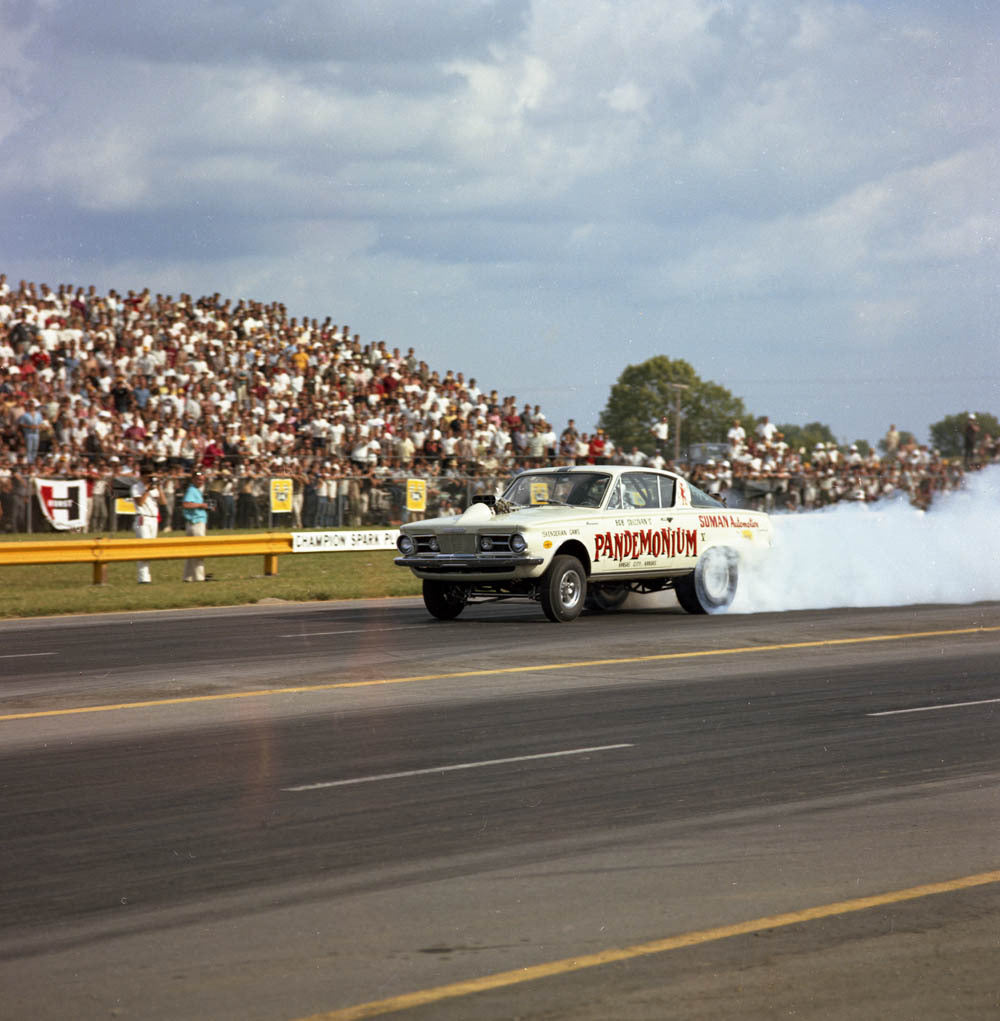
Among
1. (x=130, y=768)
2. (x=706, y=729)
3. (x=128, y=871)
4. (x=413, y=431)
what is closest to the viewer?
(x=128, y=871)

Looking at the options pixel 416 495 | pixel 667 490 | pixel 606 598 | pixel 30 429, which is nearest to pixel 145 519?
pixel 30 429

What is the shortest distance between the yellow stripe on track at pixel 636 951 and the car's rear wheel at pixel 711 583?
12.3 meters

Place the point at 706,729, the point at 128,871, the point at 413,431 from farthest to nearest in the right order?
the point at 413,431
the point at 706,729
the point at 128,871

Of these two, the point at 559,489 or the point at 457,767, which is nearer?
the point at 457,767

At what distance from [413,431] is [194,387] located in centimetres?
497

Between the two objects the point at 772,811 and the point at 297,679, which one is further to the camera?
the point at 297,679

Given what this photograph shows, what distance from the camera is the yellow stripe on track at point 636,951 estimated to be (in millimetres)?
4668

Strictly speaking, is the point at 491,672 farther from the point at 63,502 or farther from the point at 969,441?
the point at 969,441

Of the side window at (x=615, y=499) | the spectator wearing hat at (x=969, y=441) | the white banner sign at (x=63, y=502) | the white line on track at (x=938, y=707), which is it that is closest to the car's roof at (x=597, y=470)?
the side window at (x=615, y=499)

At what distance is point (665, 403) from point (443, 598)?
323 ft

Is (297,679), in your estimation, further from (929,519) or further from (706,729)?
(929,519)

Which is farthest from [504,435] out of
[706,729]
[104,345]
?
[706,729]

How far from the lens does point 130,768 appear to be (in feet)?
28.3

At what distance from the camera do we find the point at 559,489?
18375mm
